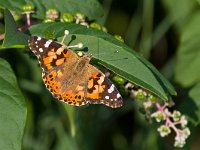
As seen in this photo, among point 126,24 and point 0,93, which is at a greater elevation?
point 0,93

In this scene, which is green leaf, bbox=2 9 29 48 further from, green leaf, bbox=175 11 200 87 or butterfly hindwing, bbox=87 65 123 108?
green leaf, bbox=175 11 200 87

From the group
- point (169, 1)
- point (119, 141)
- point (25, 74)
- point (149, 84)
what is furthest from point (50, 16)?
point (119, 141)

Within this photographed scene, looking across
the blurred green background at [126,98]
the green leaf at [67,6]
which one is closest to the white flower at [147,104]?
A: the green leaf at [67,6]

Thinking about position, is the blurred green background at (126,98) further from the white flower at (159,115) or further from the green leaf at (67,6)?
the green leaf at (67,6)

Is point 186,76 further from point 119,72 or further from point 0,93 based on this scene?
point 0,93

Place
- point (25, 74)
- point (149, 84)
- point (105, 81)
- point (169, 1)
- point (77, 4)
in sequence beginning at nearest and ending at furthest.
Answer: point (149, 84) → point (105, 81) → point (77, 4) → point (25, 74) → point (169, 1)

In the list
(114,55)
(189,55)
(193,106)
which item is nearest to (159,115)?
(193,106)

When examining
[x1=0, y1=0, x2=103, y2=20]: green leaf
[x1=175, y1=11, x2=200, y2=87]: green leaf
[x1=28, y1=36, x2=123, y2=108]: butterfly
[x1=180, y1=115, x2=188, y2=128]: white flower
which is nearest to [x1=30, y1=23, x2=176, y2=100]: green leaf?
[x1=28, y1=36, x2=123, y2=108]: butterfly
